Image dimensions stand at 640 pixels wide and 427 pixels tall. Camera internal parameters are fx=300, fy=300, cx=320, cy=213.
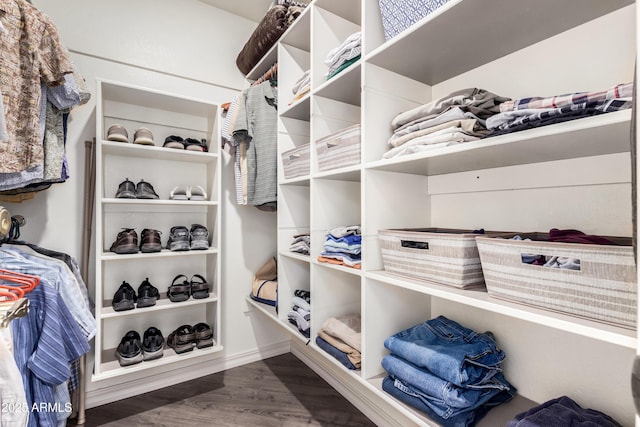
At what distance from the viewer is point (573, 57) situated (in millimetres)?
895

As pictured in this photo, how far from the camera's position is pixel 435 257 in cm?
94

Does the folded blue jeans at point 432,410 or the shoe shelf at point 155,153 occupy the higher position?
the shoe shelf at point 155,153

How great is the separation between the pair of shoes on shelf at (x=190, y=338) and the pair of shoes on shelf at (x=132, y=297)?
269 mm

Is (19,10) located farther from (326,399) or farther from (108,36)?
(326,399)

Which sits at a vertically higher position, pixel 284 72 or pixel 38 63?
pixel 284 72

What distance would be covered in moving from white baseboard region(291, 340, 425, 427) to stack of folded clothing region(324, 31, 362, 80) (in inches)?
49.5

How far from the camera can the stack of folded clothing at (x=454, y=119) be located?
2.91ft

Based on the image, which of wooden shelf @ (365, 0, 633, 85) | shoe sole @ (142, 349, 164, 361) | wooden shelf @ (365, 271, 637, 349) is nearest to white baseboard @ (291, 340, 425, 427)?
wooden shelf @ (365, 271, 637, 349)

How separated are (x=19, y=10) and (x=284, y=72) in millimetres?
1130

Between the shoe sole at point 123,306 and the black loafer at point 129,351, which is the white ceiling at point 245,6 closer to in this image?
the shoe sole at point 123,306

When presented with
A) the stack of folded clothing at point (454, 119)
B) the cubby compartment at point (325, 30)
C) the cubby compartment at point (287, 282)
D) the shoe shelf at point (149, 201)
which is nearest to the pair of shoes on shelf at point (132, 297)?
the shoe shelf at point (149, 201)

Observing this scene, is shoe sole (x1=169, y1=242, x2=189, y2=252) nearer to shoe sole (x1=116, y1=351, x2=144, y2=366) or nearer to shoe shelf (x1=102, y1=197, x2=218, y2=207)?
shoe shelf (x1=102, y1=197, x2=218, y2=207)

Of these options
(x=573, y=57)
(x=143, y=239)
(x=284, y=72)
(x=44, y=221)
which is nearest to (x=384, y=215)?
(x=573, y=57)

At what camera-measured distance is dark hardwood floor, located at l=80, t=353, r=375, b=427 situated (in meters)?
1.60
